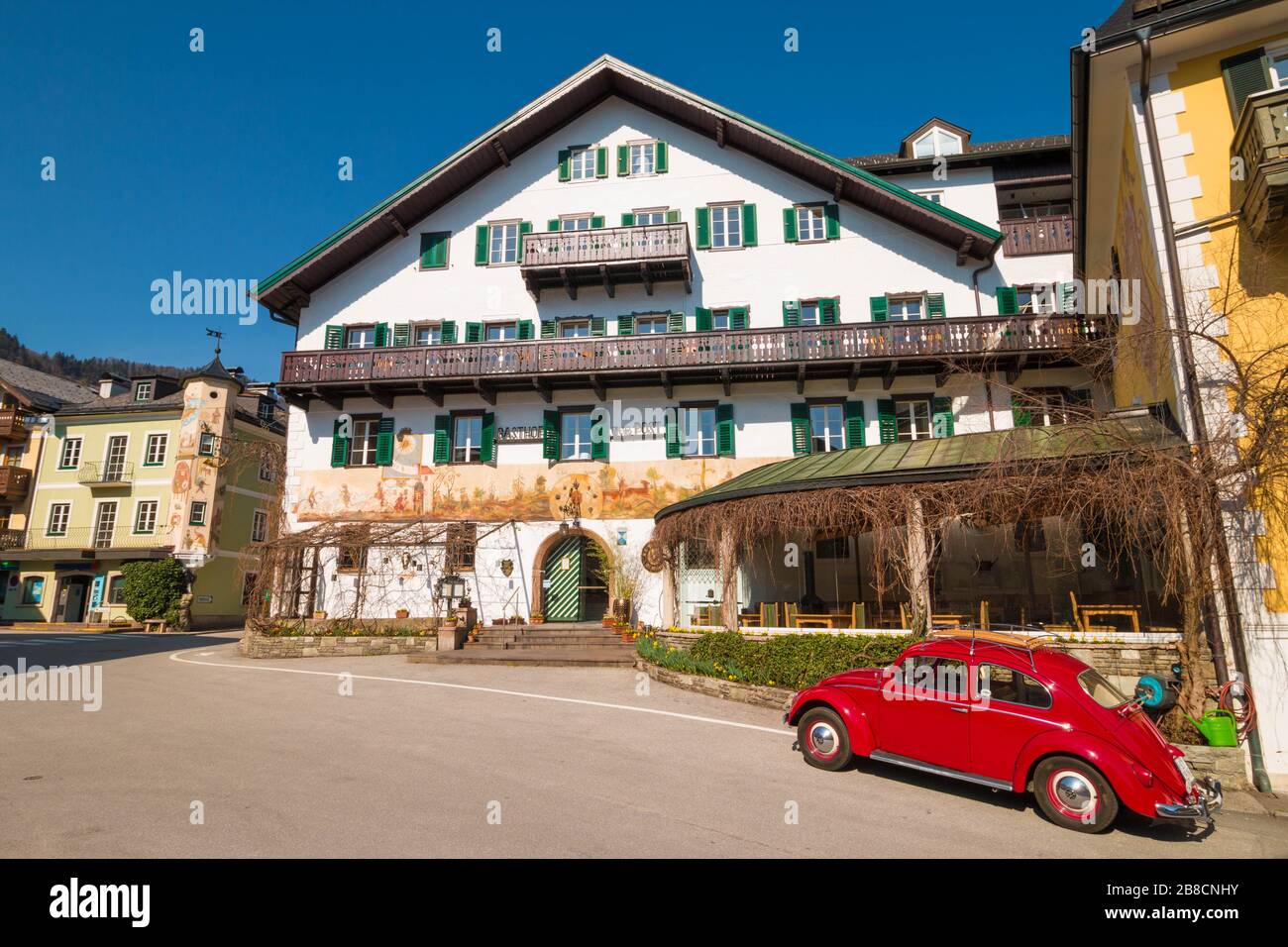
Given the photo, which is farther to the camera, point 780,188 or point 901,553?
point 780,188

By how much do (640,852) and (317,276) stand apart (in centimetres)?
2461

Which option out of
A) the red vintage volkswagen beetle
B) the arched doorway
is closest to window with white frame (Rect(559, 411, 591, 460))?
the arched doorway

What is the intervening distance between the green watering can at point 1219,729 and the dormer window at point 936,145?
2129cm

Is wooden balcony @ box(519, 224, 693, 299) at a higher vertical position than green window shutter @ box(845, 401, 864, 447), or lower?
higher

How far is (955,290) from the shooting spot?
70.7ft

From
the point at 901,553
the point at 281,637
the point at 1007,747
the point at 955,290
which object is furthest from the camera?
the point at 955,290

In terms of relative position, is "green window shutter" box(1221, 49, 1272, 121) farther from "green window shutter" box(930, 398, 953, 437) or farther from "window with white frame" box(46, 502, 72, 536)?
"window with white frame" box(46, 502, 72, 536)

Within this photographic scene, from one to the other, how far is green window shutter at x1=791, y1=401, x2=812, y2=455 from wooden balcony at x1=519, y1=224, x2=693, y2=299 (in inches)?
209

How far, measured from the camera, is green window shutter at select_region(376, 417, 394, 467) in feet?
74.6

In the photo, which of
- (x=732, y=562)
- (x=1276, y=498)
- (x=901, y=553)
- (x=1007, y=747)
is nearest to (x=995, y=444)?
(x=901, y=553)

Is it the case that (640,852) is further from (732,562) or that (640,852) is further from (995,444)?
(995,444)

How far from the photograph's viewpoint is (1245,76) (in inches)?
385
